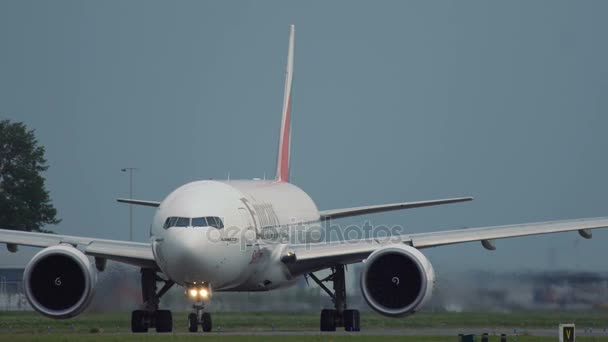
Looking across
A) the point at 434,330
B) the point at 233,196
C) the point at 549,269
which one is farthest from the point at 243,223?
the point at 549,269

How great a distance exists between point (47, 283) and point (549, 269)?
15.3 meters

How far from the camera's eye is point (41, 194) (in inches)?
3071

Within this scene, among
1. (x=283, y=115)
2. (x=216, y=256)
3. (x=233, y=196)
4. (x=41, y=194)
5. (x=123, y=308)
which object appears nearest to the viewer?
(x=216, y=256)

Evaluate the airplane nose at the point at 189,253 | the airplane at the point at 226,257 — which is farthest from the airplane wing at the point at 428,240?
the airplane nose at the point at 189,253

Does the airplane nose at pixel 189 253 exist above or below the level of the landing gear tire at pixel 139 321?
above

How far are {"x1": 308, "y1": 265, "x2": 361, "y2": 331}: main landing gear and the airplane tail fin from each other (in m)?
9.11

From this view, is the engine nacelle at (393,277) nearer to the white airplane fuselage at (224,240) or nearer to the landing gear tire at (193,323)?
the white airplane fuselage at (224,240)

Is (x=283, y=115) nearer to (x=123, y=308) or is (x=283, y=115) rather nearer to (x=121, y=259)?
(x=123, y=308)

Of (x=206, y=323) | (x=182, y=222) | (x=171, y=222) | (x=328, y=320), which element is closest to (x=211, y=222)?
(x=182, y=222)

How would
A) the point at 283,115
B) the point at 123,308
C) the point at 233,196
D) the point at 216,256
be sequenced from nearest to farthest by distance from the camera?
1. the point at 216,256
2. the point at 233,196
3. the point at 123,308
4. the point at 283,115

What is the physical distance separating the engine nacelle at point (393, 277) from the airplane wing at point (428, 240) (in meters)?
1.06

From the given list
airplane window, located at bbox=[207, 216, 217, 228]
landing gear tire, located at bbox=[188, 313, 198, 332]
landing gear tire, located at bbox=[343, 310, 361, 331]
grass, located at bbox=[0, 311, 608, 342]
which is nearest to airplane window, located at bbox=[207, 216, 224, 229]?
airplane window, located at bbox=[207, 216, 217, 228]

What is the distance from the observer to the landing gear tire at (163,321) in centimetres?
4000

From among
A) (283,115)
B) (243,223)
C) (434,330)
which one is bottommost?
(434,330)
